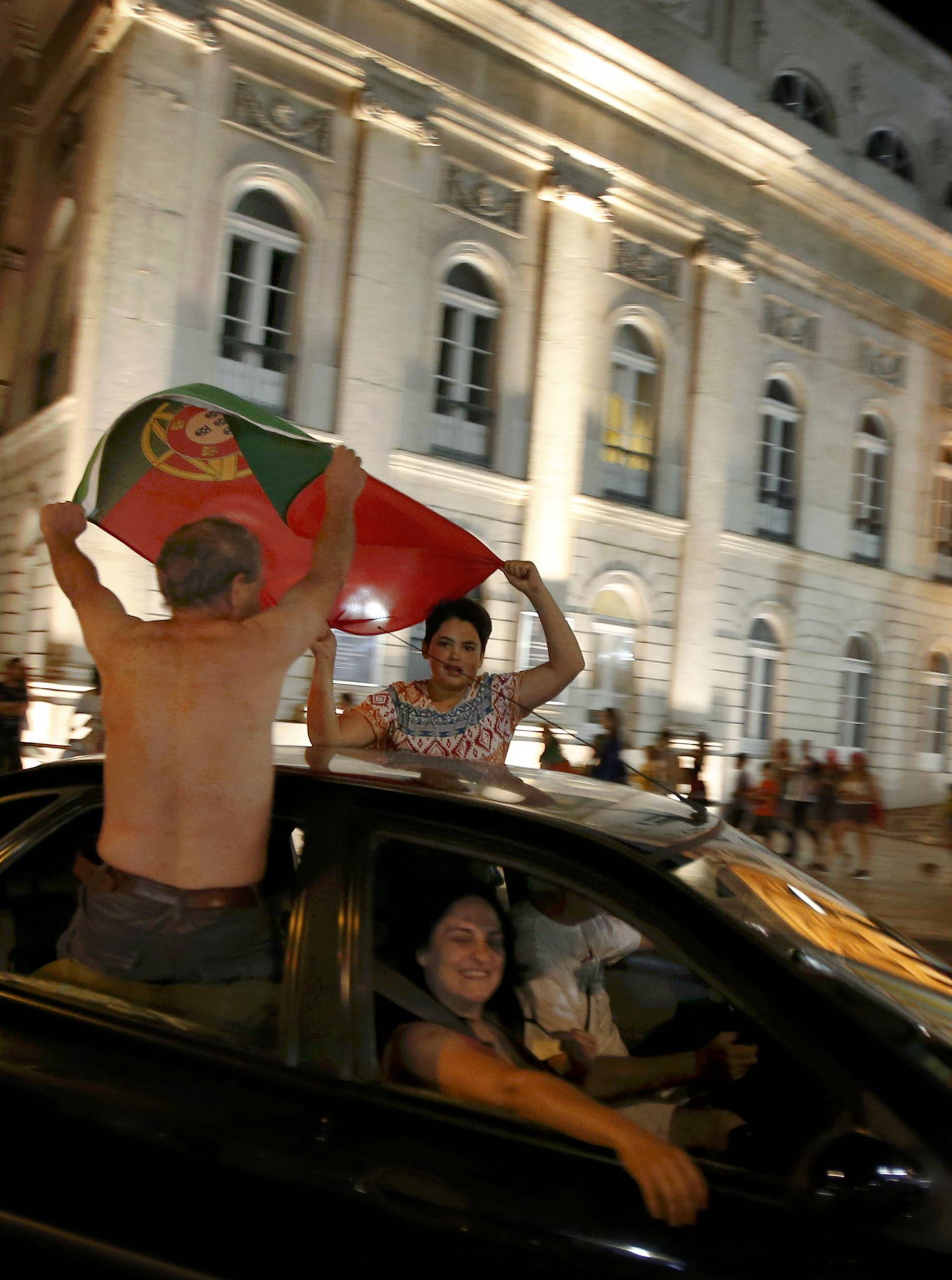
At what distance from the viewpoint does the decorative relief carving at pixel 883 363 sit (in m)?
22.4

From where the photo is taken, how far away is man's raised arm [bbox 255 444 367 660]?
7.88ft

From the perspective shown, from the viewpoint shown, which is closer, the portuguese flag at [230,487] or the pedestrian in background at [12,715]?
the portuguese flag at [230,487]

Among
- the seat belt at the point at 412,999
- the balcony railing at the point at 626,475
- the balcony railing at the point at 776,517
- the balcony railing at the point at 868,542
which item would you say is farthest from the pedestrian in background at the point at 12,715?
the balcony railing at the point at 868,542

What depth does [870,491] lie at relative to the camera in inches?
900

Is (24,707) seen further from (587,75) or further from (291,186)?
(587,75)

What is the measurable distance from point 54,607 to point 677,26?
44.9 feet

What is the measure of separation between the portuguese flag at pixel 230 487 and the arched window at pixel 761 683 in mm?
16566

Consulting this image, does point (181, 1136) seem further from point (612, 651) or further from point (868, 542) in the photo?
point (868, 542)

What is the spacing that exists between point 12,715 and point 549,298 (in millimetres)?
10312

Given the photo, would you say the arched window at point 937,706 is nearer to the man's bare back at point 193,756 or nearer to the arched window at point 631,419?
the arched window at point 631,419

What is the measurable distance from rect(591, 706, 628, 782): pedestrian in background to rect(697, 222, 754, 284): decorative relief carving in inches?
374

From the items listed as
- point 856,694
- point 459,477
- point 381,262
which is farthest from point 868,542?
point 381,262

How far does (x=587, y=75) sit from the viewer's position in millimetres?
17000

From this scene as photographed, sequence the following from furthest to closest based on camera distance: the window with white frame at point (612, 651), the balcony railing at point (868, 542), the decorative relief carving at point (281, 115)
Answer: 1. the balcony railing at point (868, 542)
2. the window with white frame at point (612, 651)
3. the decorative relief carving at point (281, 115)
